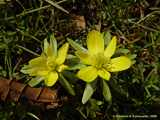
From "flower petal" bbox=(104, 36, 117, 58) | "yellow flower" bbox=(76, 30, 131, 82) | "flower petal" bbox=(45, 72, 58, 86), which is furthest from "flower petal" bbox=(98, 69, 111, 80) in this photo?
"flower petal" bbox=(45, 72, 58, 86)

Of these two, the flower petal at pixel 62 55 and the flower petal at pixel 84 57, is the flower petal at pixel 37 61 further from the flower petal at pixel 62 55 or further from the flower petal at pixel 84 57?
the flower petal at pixel 84 57

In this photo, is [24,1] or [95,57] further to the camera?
[24,1]

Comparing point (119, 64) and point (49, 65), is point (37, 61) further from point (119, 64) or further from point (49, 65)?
Result: point (119, 64)

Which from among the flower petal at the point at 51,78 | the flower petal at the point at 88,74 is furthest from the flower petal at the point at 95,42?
the flower petal at the point at 51,78

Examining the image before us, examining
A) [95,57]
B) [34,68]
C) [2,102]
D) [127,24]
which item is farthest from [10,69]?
[127,24]

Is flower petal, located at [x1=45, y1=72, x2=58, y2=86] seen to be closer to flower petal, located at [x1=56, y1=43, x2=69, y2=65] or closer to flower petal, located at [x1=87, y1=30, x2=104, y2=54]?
flower petal, located at [x1=56, y1=43, x2=69, y2=65]

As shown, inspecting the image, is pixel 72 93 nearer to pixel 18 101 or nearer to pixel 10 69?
pixel 18 101

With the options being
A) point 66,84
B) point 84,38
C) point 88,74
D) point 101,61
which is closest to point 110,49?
point 101,61
